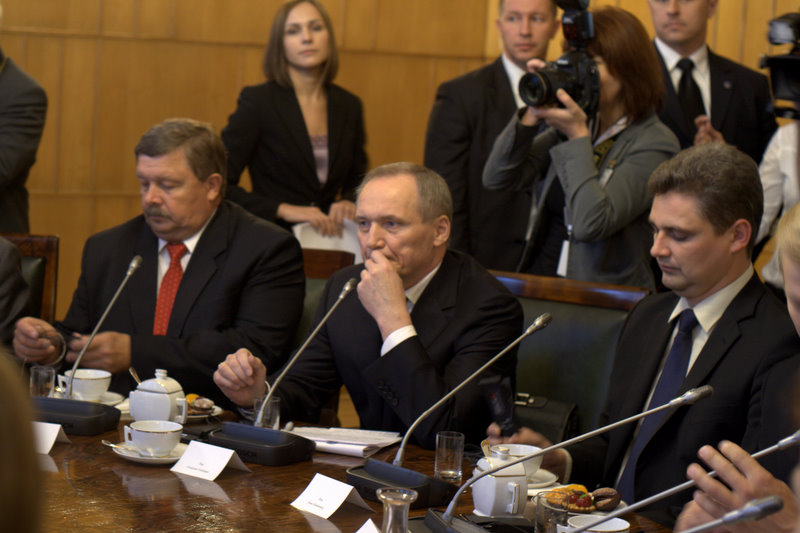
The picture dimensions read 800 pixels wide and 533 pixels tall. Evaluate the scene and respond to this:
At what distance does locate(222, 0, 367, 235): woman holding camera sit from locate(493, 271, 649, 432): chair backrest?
1355 millimetres

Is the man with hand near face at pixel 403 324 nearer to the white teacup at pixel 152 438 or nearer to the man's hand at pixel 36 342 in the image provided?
the white teacup at pixel 152 438

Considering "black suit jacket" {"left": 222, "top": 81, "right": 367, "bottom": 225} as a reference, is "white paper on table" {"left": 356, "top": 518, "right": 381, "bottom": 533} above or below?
below

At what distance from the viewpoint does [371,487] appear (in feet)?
5.71

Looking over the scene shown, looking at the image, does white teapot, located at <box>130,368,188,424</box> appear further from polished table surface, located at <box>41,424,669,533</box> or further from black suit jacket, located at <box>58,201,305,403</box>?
black suit jacket, located at <box>58,201,305,403</box>

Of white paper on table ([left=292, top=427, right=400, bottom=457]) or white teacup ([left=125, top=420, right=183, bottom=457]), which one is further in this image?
white paper on table ([left=292, top=427, right=400, bottom=457])

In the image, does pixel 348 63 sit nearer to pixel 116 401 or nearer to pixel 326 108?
pixel 326 108

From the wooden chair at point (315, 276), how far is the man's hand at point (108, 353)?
0.50m

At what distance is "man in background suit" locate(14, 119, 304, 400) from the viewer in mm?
2930

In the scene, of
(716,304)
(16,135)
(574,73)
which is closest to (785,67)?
(716,304)

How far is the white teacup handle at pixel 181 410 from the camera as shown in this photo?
7.07 ft

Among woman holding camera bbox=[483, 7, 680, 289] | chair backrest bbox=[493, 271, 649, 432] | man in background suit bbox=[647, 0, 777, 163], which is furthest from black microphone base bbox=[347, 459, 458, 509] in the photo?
man in background suit bbox=[647, 0, 777, 163]

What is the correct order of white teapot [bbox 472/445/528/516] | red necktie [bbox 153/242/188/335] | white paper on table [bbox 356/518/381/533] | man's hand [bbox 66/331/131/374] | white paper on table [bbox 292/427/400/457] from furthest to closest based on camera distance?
red necktie [bbox 153/242/188/335] < man's hand [bbox 66/331/131/374] < white paper on table [bbox 292/427/400/457] < white teapot [bbox 472/445/528/516] < white paper on table [bbox 356/518/381/533]

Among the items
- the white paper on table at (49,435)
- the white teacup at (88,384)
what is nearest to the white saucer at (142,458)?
the white paper on table at (49,435)

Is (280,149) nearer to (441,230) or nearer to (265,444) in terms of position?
(441,230)
